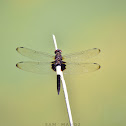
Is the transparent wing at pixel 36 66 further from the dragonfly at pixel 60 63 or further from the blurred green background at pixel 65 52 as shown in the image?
the blurred green background at pixel 65 52

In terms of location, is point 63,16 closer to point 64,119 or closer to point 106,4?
point 106,4

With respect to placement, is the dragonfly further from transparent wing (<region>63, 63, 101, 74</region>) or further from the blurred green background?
the blurred green background

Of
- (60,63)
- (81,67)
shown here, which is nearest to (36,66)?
(60,63)

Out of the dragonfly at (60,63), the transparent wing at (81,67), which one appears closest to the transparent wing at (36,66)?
the dragonfly at (60,63)

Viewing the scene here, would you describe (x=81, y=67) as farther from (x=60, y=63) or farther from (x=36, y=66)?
(x=36, y=66)

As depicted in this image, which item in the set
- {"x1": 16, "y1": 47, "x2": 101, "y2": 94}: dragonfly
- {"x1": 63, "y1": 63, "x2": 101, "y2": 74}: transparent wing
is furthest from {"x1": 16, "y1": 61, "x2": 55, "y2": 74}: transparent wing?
{"x1": 63, "y1": 63, "x2": 101, "y2": 74}: transparent wing

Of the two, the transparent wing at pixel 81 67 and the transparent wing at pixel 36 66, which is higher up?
the transparent wing at pixel 36 66

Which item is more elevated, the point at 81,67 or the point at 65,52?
the point at 65,52

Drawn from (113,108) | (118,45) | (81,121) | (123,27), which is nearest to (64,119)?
(81,121)
